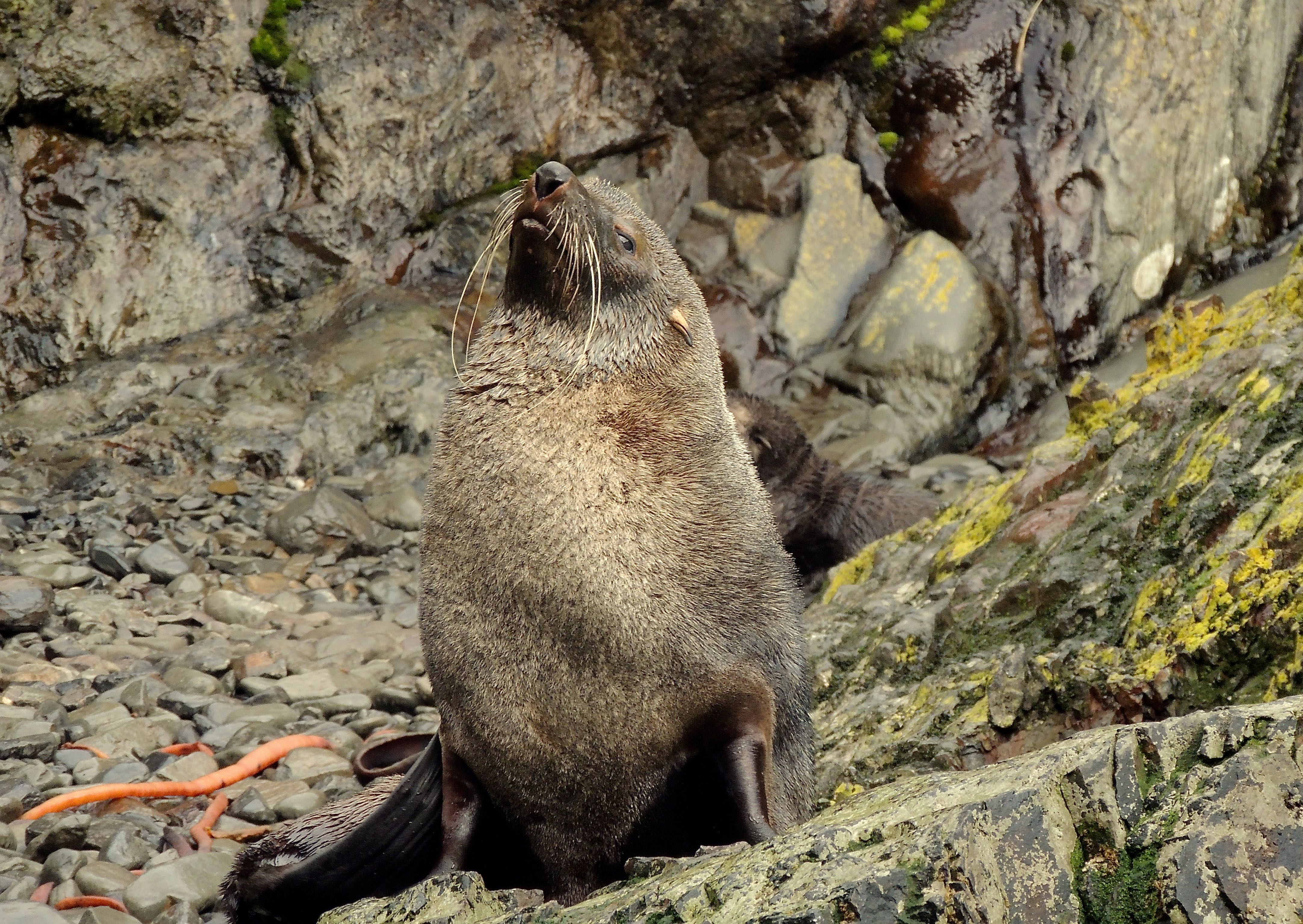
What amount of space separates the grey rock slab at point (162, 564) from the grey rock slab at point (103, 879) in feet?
13.2

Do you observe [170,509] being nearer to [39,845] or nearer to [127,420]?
[127,420]

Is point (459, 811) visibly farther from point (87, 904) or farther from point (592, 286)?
point (592, 286)

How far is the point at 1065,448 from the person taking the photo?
18.3 feet

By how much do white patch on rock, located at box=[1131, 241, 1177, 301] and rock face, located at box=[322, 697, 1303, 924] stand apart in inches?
411

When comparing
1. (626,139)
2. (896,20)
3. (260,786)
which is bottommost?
(260,786)

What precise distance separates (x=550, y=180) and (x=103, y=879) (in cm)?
266

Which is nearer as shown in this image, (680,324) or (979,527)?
(680,324)

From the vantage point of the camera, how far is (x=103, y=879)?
422 centimetres

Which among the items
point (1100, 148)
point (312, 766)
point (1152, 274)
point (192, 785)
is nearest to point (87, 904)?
point (192, 785)

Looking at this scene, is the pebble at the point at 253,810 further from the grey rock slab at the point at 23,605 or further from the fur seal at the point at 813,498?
the fur seal at the point at 813,498

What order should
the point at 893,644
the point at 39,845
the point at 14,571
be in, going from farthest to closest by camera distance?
the point at 14,571 → the point at 893,644 → the point at 39,845

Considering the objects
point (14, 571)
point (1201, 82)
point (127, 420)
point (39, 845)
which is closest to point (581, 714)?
point (39, 845)

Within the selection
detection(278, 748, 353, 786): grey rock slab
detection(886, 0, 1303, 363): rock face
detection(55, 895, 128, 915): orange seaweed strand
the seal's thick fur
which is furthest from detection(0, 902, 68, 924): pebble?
detection(886, 0, 1303, 363): rock face

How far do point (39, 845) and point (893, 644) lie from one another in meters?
3.10
